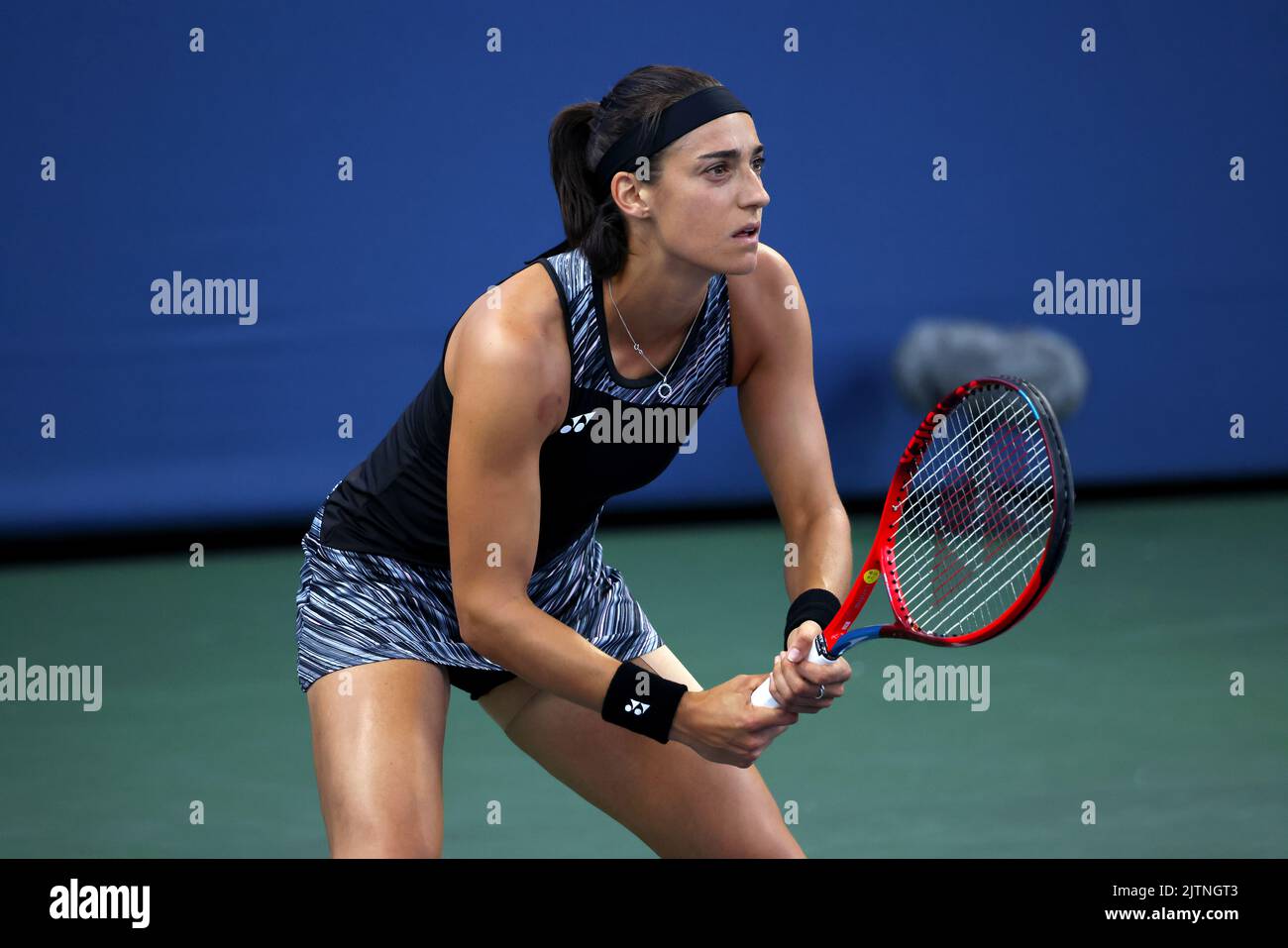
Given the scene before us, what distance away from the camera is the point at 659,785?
261 centimetres

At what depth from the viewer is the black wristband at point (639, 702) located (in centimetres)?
242

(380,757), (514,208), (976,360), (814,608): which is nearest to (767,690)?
(814,608)

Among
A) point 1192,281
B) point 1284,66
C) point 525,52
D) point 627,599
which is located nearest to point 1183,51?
point 1284,66

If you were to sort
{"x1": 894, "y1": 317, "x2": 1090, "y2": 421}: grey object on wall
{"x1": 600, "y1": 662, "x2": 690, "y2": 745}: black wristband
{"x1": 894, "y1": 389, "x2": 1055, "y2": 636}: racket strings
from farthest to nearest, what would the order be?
1. {"x1": 894, "y1": 317, "x2": 1090, "y2": 421}: grey object on wall
2. {"x1": 894, "y1": 389, "x2": 1055, "y2": 636}: racket strings
3. {"x1": 600, "y1": 662, "x2": 690, "y2": 745}: black wristband

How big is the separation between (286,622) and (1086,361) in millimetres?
3593

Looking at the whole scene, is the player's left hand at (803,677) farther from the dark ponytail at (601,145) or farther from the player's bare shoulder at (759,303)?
the dark ponytail at (601,145)

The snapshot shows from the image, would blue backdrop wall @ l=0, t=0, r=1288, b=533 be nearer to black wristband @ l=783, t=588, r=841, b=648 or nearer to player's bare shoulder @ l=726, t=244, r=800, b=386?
player's bare shoulder @ l=726, t=244, r=800, b=386

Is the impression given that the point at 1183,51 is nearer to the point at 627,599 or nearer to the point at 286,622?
the point at 286,622

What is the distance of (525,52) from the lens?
22.1 feet

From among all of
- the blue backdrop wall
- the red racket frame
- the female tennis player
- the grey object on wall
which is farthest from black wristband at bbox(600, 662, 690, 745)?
the grey object on wall

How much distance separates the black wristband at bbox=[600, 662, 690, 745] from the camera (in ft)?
7.95

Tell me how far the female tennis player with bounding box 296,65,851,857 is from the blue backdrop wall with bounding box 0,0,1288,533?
4.04 m

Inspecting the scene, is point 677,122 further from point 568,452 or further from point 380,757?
point 380,757

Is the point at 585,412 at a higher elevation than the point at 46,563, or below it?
below
